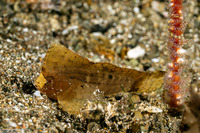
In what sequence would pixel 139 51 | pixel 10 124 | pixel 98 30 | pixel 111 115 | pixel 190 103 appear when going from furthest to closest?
pixel 98 30 → pixel 139 51 → pixel 111 115 → pixel 190 103 → pixel 10 124

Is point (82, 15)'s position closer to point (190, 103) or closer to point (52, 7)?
point (52, 7)

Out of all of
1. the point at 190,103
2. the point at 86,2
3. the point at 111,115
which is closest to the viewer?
the point at 190,103

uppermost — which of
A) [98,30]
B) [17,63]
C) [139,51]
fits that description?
[98,30]

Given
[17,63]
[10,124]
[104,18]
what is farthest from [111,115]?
[104,18]

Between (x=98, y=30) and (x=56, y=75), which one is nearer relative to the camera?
(x=56, y=75)

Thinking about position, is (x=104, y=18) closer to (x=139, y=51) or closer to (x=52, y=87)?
(x=139, y=51)

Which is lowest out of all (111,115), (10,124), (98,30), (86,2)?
(10,124)

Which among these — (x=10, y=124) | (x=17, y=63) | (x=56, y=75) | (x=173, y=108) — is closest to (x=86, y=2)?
(x=17, y=63)

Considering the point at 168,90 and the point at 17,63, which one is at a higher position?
the point at 17,63

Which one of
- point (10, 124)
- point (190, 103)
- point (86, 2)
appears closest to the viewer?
point (10, 124)
